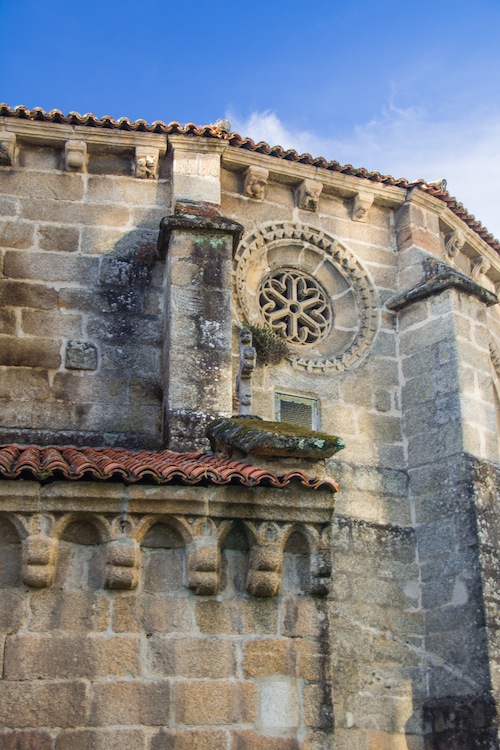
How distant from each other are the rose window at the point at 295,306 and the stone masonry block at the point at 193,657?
17.4ft

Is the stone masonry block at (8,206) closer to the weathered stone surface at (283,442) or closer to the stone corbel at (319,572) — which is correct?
the weathered stone surface at (283,442)

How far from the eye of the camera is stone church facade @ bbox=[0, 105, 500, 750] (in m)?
6.35

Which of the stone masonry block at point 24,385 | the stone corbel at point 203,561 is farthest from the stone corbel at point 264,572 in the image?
the stone masonry block at point 24,385

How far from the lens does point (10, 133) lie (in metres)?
10.8

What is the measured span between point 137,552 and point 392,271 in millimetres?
6616

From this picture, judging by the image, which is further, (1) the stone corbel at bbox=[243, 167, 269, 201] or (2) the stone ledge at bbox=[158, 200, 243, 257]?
(1) the stone corbel at bbox=[243, 167, 269, 201]

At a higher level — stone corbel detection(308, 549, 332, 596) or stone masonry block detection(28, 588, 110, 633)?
stone corbel detection(308, 549, 332, 596)

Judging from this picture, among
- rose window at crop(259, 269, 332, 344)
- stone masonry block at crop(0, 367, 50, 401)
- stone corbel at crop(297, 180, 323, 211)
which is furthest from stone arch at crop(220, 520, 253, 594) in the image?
stone corbel at crop(297, 180, 323, 211)

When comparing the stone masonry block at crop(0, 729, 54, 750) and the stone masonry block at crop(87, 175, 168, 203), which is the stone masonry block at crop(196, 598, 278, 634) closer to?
the stone masonry block at crop(0, 729, 54, 750)

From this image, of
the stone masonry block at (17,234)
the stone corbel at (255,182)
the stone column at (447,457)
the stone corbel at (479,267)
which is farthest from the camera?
the stone corbel at (479,267)

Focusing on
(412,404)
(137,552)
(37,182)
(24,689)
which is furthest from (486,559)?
(37,182)

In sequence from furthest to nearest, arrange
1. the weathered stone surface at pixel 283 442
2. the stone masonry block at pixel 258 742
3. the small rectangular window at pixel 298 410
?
1. the small rectangular window at pixel 298 410
2. the weathered stone surface at pixel 283 442
3. the stone masonry block at pixel 258 742

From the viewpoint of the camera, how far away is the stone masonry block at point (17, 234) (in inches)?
413

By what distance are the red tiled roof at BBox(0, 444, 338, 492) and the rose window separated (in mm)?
4338
